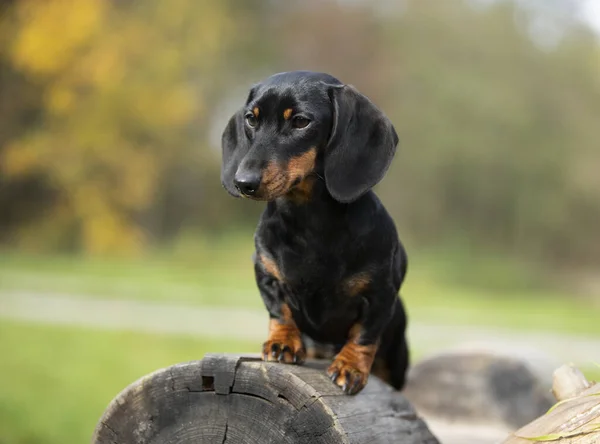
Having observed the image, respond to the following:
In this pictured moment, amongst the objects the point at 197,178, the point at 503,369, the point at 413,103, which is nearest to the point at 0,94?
the point at 197,178

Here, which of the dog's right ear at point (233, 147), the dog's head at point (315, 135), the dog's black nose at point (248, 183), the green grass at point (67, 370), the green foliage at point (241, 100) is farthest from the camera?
the green foliage at point (241, 100)

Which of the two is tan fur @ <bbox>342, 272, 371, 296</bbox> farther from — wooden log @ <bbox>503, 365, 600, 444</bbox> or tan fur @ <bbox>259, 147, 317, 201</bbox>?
wooden log @ <bbox>503, 365, 600, 444</bbox>

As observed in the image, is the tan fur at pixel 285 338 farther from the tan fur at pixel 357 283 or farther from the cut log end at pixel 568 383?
the cut log end at pixel 568 383

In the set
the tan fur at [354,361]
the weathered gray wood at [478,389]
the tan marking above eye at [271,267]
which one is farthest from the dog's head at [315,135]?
the weathered gray wood at [478,389]

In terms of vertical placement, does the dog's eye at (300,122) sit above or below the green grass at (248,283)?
below

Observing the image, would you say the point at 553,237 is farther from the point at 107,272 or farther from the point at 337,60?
the point at 107,272

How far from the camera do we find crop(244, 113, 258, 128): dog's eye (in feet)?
10.6

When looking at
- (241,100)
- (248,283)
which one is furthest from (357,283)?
(241,100)

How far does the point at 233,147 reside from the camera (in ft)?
11.4

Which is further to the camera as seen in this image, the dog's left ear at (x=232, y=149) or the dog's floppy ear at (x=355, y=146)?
the dog's left ear at (x=232, y=149)

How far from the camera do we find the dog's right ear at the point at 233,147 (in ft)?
10.9

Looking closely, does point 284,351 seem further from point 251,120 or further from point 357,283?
point 251,120

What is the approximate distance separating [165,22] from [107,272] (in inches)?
371

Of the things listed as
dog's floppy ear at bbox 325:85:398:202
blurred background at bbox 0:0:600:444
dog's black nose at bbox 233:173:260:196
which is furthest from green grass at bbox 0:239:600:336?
dog's black nose at bbox 233:173:260:196
